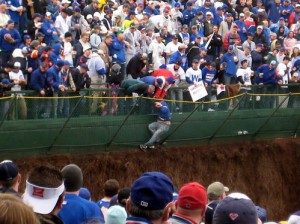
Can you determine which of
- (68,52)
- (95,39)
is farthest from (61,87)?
(95,39)

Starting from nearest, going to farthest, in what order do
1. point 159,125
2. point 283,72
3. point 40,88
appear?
point 40,88 → point 159,125 → point 283,72

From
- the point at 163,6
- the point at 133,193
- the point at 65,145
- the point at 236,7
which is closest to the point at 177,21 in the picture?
the point at 163,6

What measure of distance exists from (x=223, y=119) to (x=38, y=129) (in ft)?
18.2

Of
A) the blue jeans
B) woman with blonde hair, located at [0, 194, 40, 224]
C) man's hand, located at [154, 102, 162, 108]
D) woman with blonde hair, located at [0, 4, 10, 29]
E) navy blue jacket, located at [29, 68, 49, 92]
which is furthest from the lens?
woman with blonde hair, located at [0, 4, 10, 29]

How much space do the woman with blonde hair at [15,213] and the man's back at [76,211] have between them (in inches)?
120

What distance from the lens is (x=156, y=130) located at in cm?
2142

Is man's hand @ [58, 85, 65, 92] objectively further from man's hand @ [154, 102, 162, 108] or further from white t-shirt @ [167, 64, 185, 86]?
white t-shirt @ [167, 64, 185, 86]

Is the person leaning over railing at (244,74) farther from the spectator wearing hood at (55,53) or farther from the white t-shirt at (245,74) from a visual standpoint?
the spectator wearing hood at (55,53)

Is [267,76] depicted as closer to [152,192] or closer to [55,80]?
[55,80]

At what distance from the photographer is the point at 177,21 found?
91.7 feet

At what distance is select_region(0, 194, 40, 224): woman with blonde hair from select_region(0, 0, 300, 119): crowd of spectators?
14407mm

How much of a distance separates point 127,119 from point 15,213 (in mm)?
16492

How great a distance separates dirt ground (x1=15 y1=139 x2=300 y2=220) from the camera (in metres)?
20.8

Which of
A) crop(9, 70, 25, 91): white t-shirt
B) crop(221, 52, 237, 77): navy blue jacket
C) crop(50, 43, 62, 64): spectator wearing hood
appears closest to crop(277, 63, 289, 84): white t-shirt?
crop(221, 52, 237, 77): navy blue jacket
